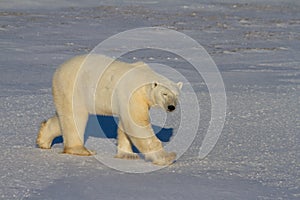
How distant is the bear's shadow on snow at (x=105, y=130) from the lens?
5.84 m

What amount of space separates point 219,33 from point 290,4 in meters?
6.94

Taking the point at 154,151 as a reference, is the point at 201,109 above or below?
above

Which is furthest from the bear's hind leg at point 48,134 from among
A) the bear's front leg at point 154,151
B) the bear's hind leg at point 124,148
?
the bear's front leg at point 154,151

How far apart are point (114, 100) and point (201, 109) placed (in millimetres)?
2203

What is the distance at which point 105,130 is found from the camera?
6047mm

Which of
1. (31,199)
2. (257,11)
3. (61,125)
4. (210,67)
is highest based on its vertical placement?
(257,11)

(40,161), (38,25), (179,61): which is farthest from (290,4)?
(40,161)

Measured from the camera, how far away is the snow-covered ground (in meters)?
4.29

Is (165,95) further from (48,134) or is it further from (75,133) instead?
(48,134)

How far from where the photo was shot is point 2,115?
6.48 meters

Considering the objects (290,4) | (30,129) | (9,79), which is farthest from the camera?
(290,4)

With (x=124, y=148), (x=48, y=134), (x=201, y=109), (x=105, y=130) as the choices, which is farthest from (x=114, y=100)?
(x=201, y=109)

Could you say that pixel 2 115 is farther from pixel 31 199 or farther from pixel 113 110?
pixel 31 199

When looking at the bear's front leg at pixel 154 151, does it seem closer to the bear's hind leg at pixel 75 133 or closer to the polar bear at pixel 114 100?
the polar bear at pixel 114 100
